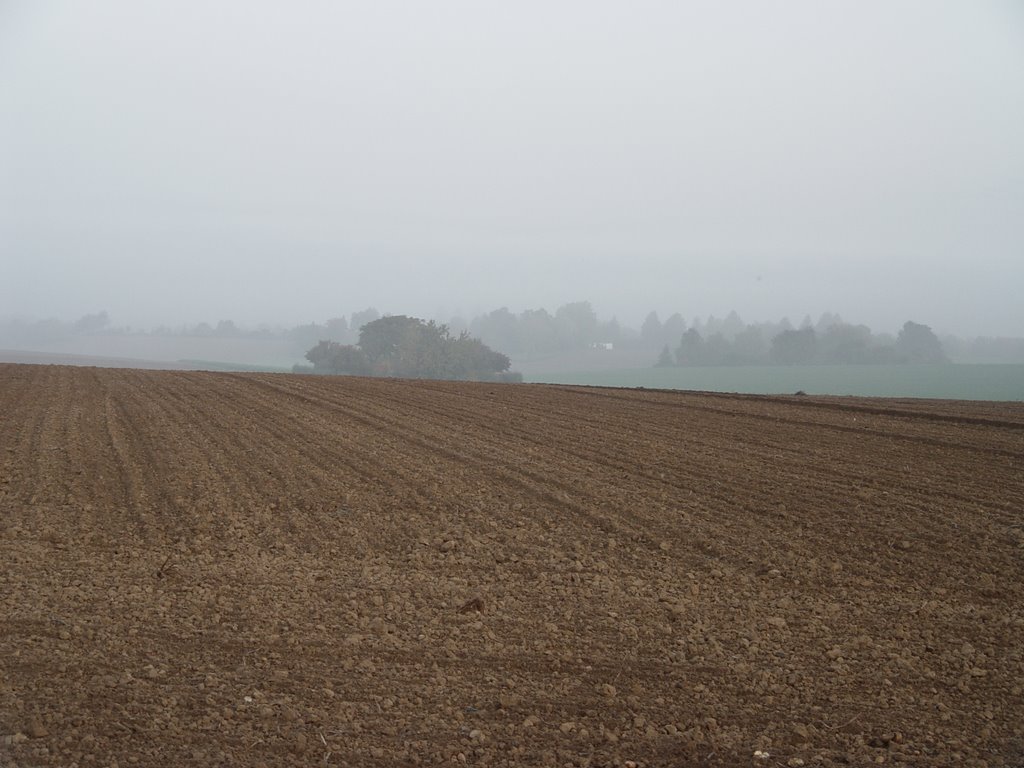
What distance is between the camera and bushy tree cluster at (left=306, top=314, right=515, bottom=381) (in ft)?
227

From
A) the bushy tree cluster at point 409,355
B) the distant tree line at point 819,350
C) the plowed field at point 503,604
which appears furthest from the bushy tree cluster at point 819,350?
the plowed field at point 503,604

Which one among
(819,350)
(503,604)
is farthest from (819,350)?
(503,604)

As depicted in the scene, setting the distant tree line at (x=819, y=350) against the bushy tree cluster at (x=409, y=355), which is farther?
the distant tree line at (x=819, y=350)

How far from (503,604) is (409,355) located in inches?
2539

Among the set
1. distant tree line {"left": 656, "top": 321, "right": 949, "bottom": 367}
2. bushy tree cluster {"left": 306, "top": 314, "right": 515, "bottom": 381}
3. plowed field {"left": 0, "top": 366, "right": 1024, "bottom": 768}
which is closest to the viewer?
plowed field {"left": 0, "top": 366, "right": 1024, "bottom": 768}

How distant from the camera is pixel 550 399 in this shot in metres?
22.0

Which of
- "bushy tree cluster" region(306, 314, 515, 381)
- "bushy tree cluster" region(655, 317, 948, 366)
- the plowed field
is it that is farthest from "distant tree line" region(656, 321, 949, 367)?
the plowed field

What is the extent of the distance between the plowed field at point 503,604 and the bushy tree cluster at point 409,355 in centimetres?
5669

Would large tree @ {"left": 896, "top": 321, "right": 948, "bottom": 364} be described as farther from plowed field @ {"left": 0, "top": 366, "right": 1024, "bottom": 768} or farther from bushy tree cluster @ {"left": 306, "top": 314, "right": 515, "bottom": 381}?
plowed field @ {"left": 0, "top": 366, "right": 1024, "bottom": 768}

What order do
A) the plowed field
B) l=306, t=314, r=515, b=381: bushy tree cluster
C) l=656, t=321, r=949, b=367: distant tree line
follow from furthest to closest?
l=656, t=321, r=949, b=367: distant tree line < l=306, t=314, r=515, b=381: bushy tree cluster < the plowed field

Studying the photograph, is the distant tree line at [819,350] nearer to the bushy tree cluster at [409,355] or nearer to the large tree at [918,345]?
the large tree at [918,345]

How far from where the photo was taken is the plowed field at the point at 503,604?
4.07 meters

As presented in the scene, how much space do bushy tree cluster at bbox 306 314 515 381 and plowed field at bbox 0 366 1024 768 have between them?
56.7 metres

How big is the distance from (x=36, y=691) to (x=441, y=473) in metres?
6.64
